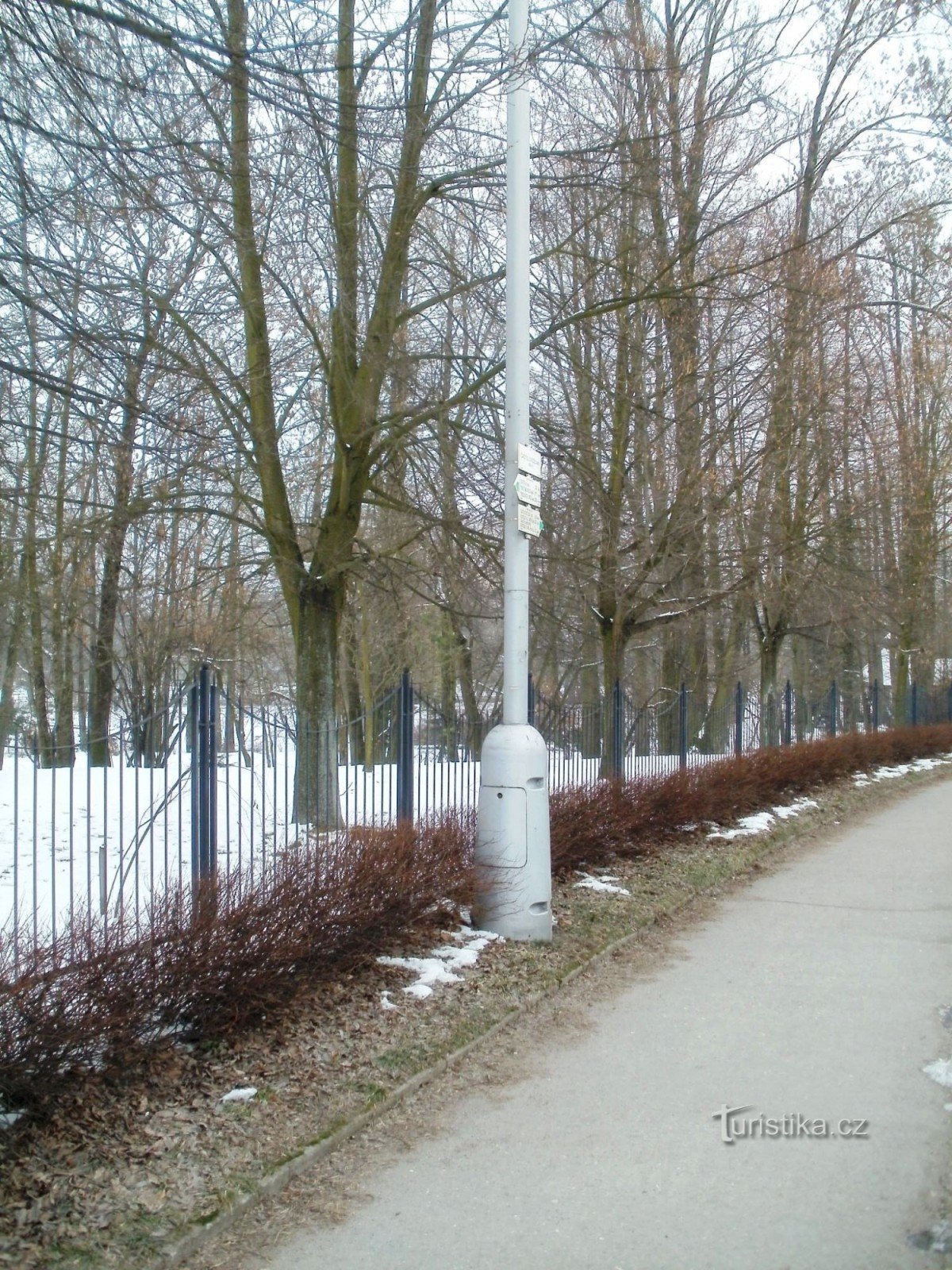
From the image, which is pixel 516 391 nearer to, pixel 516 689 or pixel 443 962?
pixel 516 689

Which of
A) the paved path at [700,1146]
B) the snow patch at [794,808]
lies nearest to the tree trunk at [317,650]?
the paved path at [700,1146]

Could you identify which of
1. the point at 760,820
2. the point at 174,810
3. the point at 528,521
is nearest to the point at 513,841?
the point at 528,521

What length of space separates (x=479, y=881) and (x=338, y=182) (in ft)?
21.7

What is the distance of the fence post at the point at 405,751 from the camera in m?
8.38

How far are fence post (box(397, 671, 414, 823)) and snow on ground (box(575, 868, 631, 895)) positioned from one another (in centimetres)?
176

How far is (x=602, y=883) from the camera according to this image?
31.6 feet

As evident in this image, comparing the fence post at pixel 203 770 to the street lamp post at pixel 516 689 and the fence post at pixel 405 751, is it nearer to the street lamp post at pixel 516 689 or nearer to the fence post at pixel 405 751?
the street lamp post at pixel 516 689

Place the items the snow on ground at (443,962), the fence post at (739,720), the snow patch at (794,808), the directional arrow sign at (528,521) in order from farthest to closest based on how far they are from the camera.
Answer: the fence post at (739,720)
the snow patch at (794,808)
the directional arrow sign at (528,521)
the snow on ground at (443,962)

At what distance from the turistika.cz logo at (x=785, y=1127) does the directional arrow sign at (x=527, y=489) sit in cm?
411

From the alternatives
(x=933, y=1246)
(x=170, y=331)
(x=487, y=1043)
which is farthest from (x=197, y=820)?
(x=170, y=331)

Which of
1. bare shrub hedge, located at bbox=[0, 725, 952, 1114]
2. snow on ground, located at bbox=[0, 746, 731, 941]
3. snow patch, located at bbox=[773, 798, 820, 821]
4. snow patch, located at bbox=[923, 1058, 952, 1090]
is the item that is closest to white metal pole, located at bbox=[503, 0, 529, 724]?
bare shrub hedge, located at bbox=[0, 725, 952, 1114]

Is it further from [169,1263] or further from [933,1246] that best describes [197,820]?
[933,1246]

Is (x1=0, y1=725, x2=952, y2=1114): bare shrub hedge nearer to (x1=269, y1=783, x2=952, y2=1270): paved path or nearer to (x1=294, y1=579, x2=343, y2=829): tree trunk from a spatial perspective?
(x1=269, y1=783, x2=952, y2=1270): paved path

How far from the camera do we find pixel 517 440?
7773 mm
